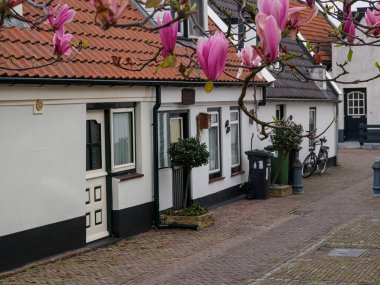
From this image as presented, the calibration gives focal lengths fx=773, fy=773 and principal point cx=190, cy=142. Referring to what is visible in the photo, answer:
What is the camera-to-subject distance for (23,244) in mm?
10789

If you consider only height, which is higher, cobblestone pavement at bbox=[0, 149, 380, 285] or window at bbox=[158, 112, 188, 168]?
window at bbox=[158, 112, 188, 168]

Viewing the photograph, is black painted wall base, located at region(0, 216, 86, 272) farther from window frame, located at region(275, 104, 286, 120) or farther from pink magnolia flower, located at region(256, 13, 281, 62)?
window frame, located at region(275, 104, 286, 120)

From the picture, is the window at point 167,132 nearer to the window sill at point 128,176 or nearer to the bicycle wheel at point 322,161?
the window sill at point 128,176

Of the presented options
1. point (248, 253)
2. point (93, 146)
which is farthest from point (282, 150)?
point (93, 146)

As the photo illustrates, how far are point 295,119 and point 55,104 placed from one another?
13029 millimetres

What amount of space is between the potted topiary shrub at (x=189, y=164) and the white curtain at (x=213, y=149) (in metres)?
2.33

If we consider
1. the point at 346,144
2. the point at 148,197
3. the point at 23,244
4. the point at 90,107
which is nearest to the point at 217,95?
the point at 148,197

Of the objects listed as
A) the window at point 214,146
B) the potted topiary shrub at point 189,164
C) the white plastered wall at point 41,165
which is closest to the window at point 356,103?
the window at point 214,146

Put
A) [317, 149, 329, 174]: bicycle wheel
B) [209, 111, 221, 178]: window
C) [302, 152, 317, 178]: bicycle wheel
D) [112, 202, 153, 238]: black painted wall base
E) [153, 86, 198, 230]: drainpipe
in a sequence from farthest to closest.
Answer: [317, 149, 329, 174]: bicycle wheel < [302, 152, 317, 178]: bicycle wheel < [209, 111, 221, 178]: window < [153, 86, 198, 230]: drainpipe < [112, 202, 153, 238]: black painted wall base

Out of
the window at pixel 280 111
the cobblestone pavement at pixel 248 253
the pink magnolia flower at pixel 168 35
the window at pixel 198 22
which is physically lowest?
the cobblestone pavement at pixel 248 253

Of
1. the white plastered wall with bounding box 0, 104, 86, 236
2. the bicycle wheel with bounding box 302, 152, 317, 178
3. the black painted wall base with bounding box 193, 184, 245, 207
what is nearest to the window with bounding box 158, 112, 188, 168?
the black painted wall base with bounding box 193, 184, 245, 207

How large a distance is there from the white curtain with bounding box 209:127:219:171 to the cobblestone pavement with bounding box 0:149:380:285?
39.7 inches

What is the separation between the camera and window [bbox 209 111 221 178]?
17.2 m

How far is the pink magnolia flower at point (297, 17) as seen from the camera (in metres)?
3.61
